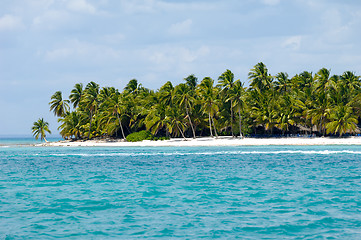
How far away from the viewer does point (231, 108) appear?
76812mm

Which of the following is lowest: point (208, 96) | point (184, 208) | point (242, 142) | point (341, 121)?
point (184, 208)

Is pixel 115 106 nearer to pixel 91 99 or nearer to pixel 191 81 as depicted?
pixel 91 99

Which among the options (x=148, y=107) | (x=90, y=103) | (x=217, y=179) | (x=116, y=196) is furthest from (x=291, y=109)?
(x=116, y=196)

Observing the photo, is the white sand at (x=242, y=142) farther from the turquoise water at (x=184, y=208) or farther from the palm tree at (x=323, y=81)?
the turquoise water at (x=184, y=208)

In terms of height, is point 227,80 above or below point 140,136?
above

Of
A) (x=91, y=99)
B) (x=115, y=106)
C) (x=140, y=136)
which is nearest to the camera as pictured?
(x=115, y=106)

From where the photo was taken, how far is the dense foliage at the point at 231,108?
75.1 metres

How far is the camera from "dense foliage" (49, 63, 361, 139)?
246ft

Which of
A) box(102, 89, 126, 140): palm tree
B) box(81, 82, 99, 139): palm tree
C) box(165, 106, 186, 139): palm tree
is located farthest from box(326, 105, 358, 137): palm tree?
box(81, 82, 99, 139): palm tree

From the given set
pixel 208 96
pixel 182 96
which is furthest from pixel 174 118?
pixel 208 96

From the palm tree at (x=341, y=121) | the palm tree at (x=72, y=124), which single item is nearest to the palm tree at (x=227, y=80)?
the palm tree at (x=341, y=121)

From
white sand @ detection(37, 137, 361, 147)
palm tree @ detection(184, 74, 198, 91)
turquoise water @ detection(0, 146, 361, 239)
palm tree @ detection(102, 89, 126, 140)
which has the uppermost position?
palm tree @ detection(184, 74, 198, 91)

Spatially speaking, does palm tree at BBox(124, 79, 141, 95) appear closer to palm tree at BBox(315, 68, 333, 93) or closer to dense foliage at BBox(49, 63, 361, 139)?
dense foliage at BBox(49, 63, 361, 139)

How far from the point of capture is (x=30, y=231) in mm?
11664
